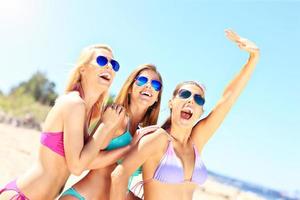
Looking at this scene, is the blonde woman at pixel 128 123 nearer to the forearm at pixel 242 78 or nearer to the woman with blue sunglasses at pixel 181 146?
the woman with blue sunglasses at pixel 181 146

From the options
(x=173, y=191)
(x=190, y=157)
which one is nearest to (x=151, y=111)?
(x=190, y=157)

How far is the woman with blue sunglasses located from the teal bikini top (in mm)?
210

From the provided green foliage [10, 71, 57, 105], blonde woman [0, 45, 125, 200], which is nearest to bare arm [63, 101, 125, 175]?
blonde woman [0, 45, 125, 200]

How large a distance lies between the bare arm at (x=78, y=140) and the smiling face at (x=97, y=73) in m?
0.37

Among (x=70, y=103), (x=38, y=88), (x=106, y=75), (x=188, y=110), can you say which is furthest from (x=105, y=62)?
(x=38, y=88)

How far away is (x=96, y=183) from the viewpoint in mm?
3807

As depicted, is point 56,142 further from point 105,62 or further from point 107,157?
point 105,62

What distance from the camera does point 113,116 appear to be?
12.2 feet

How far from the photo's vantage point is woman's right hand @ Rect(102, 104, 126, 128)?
3.67m

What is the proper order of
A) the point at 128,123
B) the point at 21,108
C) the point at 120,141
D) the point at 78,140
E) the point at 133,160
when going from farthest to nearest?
1. the point at 21,108
2. the point at 128,123
3. the point at 120,141
4. the point at 133,160
5. the point at 78,140

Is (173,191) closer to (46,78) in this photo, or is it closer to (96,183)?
(96,183)

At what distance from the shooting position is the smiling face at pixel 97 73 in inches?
153

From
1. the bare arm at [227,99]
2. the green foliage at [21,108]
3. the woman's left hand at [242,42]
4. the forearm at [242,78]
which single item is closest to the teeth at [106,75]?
the bare arm at [227,99]

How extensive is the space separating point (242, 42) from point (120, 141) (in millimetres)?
1866
